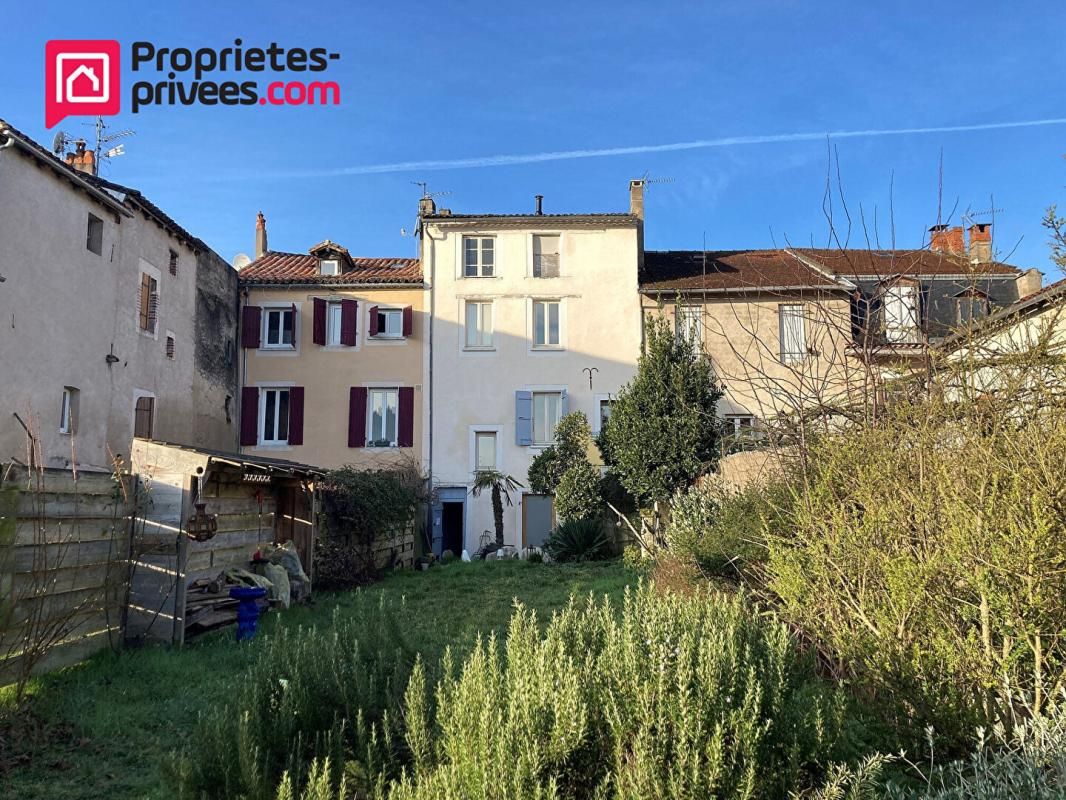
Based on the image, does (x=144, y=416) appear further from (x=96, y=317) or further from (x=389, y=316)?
(x=389, y=316)

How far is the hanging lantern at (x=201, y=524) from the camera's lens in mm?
9562

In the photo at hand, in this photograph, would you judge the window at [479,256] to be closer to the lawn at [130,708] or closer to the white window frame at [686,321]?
the white window frame at [686,321]

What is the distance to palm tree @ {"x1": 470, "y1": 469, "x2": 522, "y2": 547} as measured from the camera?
22.4 m

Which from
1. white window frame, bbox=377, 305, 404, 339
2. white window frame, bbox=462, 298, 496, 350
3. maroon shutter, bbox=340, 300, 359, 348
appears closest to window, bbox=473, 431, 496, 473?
white window frame, bbox=462, 298, 496, 350

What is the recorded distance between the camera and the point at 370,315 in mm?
25672

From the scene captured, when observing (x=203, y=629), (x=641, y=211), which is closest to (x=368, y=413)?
(x=641, y=211)

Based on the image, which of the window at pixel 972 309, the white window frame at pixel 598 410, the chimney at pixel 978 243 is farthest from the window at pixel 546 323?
the window at pixel 972 309

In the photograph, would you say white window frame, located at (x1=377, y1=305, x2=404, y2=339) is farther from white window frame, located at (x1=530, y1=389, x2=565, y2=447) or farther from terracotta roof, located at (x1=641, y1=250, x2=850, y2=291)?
terracotta roof, located at (x1=641, y1=250, x2=850, y2=291)

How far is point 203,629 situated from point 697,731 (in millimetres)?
7943

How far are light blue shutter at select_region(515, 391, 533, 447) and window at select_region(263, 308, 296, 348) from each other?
7.40 meters

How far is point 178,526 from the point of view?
8.93 m

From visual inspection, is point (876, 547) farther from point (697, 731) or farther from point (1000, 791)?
point (697, 731)

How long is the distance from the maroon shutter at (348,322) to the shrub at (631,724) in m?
22.5

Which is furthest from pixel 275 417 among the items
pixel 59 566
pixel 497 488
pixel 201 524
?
pixel 59 566
